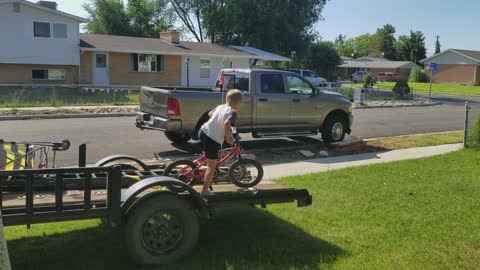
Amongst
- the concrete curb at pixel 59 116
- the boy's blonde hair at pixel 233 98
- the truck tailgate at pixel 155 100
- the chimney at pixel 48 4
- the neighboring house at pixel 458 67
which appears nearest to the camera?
the boy's blonde hair at pixel 233 98

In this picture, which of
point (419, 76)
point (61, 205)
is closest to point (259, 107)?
point (61, 205)

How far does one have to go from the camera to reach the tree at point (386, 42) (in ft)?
399

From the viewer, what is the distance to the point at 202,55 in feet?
131

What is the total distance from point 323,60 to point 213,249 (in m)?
60.4

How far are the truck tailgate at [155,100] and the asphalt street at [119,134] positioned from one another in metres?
0.97

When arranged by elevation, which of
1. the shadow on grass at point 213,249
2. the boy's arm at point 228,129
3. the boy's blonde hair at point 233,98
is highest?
the boy's blonde hair at point 233,98

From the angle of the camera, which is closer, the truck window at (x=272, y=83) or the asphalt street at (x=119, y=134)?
the asphalt street at (x=119, y=134)

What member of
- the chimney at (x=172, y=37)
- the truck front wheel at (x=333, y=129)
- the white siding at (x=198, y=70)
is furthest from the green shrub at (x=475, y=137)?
the chimney at (x=172, y=37)

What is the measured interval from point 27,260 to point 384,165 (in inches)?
285

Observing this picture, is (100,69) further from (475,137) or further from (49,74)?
(475,137)

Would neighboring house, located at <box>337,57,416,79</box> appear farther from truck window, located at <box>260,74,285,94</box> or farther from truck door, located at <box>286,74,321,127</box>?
truck window, located at <box>260,74,285,94</box>

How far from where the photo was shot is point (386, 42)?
405 ft

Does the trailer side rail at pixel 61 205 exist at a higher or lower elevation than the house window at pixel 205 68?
lower

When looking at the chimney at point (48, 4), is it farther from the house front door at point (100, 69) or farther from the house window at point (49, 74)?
the house window at point (49, 74)
